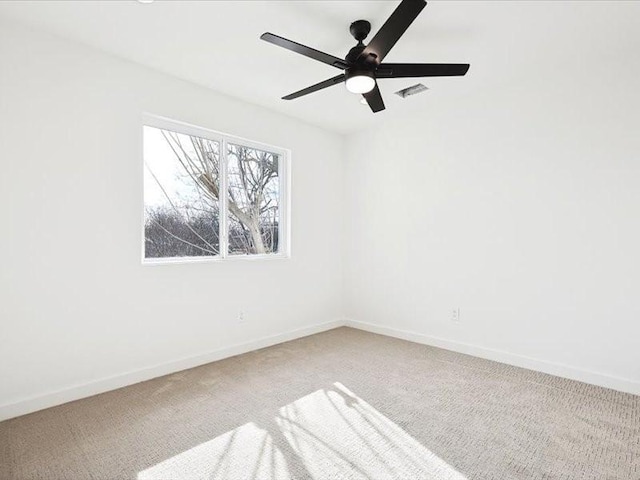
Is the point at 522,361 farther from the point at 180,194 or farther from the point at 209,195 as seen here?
the point at 180,194

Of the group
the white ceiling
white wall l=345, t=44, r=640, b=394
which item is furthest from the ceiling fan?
white wall l=345, t=44, r=640, b=394

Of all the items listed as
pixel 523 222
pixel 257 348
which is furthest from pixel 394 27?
pixel 257 348

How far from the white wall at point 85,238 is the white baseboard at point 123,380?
1 cm

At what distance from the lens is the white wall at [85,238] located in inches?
90.0

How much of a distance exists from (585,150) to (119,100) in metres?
3.70

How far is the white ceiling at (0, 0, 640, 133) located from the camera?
85.1 inches

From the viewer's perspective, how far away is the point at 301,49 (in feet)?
6.73

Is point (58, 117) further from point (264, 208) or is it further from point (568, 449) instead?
point (568, 449)

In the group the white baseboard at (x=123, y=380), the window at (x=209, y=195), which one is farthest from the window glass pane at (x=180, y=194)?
the white baseboard at (x=123, y=380)

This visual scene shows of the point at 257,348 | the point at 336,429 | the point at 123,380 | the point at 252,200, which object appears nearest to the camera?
the point at 336,429

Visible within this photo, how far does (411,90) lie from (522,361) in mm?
2678

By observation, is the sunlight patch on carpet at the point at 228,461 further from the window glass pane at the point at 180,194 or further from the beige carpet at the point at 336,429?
the window glass pane at the point at 180,194

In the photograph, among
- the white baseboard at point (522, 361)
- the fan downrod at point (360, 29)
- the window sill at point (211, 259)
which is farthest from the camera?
the window sill at point (211, 259)

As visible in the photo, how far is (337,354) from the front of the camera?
351cm
